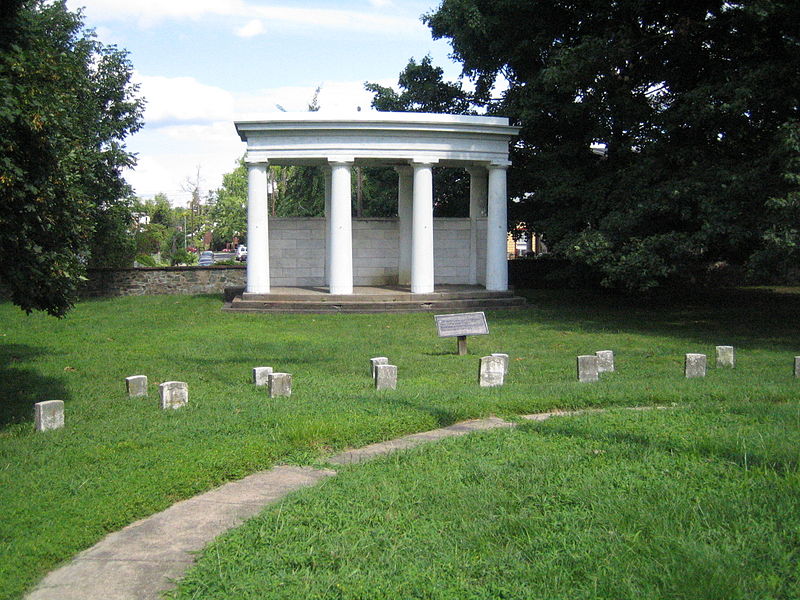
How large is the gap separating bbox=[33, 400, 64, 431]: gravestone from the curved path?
301 cm

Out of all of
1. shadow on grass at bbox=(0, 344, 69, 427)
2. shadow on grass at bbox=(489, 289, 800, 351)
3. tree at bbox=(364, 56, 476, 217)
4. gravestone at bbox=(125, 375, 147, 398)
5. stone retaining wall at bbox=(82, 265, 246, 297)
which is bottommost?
shadow on grass at bbox=(0, 344, 69, 427)

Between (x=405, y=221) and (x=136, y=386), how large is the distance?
17103 millimetres

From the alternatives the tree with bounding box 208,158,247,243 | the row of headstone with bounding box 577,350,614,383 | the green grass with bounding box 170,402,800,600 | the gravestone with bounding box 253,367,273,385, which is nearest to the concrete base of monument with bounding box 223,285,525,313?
the gravestone with bounding box 253,367,273,385

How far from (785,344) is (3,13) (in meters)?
14.5

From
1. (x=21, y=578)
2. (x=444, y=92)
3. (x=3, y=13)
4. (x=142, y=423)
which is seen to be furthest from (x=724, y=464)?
(x=444, y=92)

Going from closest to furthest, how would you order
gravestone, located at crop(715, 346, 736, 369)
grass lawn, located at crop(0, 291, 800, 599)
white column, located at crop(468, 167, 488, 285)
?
grass lawn, located at crop(0, 291, 800, 599) → gravestone, located at crop(715, 346, 736, 369) → white column, located at crop(468, 167, 488, 285)

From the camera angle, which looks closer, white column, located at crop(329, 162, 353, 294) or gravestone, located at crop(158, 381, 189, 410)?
gravestone, located at crop(158, 381, 189, 410)

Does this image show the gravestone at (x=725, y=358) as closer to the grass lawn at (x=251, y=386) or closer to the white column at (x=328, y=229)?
the grass lawn at (x=251, y=386)

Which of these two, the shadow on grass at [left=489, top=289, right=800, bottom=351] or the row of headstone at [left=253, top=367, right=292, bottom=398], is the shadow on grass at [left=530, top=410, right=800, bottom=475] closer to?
the row of headstone at [left=253, top=367, right=292, bottom=398]

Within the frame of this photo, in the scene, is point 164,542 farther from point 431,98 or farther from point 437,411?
point 431,98

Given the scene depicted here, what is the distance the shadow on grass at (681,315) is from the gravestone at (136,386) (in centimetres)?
1059

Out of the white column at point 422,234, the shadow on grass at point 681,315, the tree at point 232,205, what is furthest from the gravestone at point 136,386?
the tree at point 232,205

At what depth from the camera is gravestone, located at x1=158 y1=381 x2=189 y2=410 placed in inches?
383

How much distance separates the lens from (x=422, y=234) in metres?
23.8
